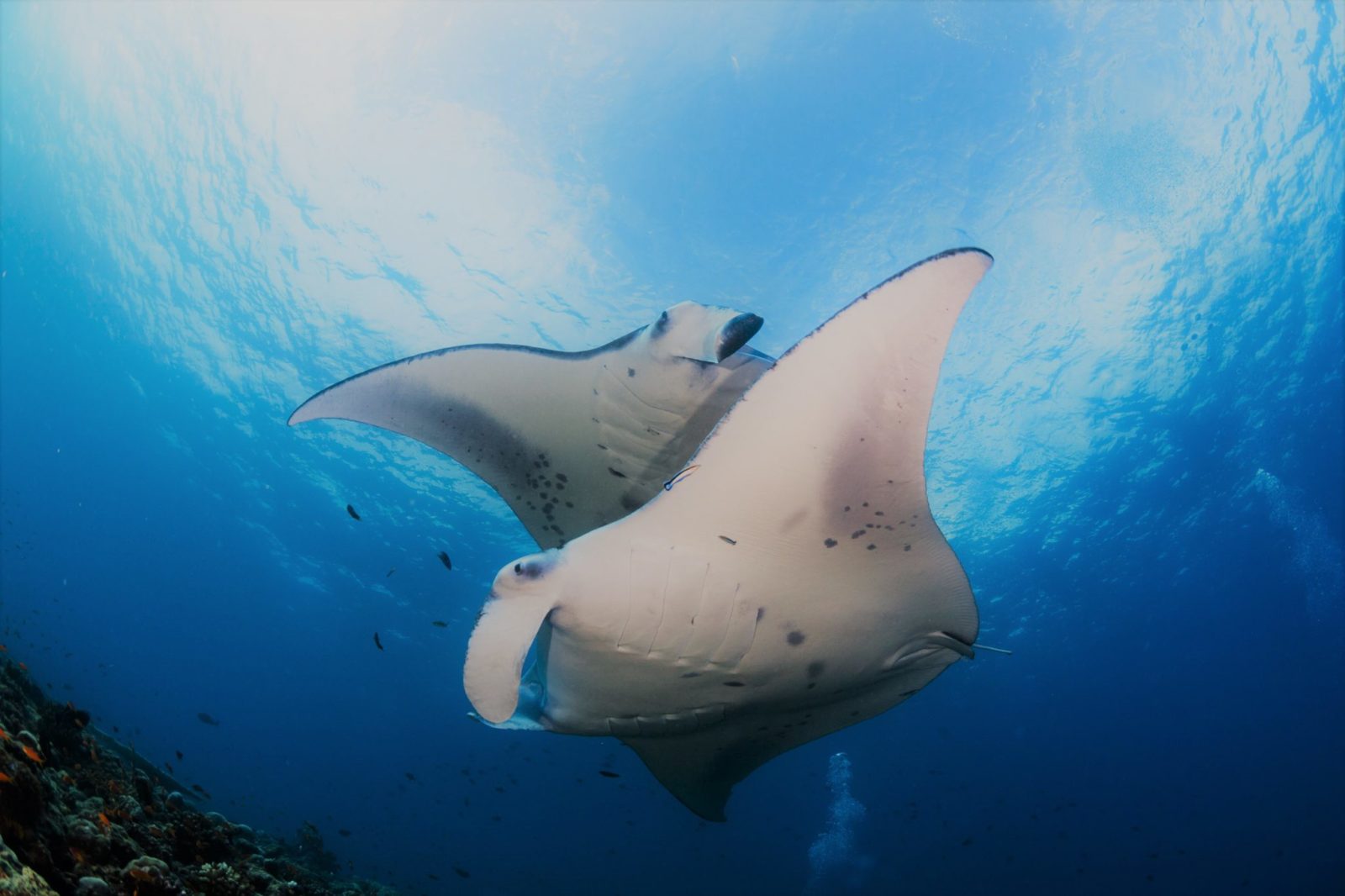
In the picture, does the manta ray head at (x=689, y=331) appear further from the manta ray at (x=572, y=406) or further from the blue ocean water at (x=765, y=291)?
the blue ocean water at (x=765, y=291)

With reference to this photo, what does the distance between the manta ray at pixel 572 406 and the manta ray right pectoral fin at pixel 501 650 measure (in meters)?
1.17

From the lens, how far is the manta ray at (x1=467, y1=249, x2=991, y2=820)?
1.89m

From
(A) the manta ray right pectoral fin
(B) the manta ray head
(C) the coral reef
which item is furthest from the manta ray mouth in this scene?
(C) the coral reef

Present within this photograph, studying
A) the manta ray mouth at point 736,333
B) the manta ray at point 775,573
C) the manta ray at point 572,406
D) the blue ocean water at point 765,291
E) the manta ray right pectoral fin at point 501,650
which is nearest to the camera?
the manta ray at point 775,573

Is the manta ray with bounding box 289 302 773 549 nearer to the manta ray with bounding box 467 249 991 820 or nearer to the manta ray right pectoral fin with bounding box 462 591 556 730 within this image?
the manta ray with bounding box 467 249 991 820

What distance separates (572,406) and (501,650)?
4.81ft

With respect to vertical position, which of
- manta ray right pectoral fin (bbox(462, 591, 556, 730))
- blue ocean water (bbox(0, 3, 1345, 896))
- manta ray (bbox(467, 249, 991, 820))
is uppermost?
blue ocean water (bbox(0, 3, 1345, 896))

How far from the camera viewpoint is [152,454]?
19.7m

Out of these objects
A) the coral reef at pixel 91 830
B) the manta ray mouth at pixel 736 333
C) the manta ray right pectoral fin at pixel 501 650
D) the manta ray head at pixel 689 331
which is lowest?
the coral reef at pixel 91 830

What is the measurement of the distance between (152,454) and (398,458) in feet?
36.1

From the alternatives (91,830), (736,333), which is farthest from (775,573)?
(91,830)

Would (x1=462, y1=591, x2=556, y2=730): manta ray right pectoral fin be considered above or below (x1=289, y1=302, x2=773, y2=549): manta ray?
below

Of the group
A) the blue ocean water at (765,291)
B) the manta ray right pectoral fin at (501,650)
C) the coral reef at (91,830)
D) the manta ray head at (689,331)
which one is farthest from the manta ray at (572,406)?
the blue ocean water at (765,291)

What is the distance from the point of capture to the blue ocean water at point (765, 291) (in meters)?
8.16
